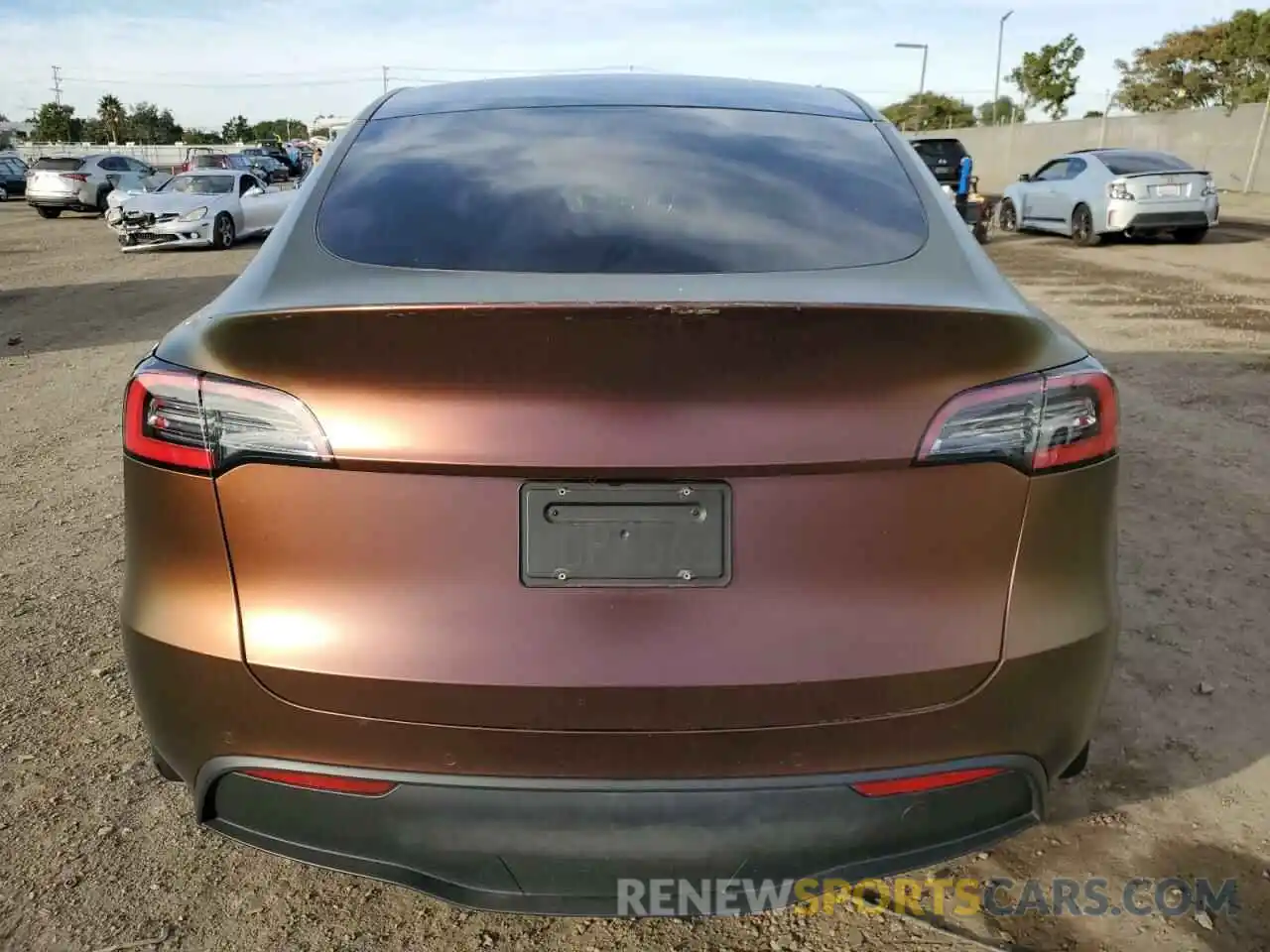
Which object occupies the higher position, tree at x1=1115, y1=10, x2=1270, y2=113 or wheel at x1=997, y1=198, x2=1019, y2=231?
tree at x1=1115, y1=10, x2=1270, y2=113

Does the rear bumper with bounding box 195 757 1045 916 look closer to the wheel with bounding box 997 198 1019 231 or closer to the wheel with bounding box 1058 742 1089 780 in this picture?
the wheel with bounding box 1058 742 1089 780

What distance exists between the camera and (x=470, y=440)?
173cm

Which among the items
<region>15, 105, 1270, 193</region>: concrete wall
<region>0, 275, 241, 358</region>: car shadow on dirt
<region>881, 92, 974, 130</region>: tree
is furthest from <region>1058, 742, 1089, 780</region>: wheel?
<region>881, 92, 974, 130</region>: tree

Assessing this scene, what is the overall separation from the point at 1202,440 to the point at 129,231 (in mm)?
17605

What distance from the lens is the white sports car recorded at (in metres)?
18.3

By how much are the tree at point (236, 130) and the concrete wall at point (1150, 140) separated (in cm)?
7999

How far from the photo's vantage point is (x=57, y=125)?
84.6 meters

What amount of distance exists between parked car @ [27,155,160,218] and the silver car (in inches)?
928

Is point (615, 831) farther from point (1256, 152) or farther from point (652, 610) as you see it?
point (1256, 152)

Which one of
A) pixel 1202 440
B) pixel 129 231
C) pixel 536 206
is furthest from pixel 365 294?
pixel 129 231

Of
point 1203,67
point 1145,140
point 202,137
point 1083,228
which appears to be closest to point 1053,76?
point 1203,67

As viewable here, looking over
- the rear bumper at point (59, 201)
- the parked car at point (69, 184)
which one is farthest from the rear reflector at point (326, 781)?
the rear bumper at point (59, 201)

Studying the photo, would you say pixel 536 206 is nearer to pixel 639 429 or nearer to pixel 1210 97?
pixel 639 429

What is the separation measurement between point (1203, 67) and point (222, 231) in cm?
5457
